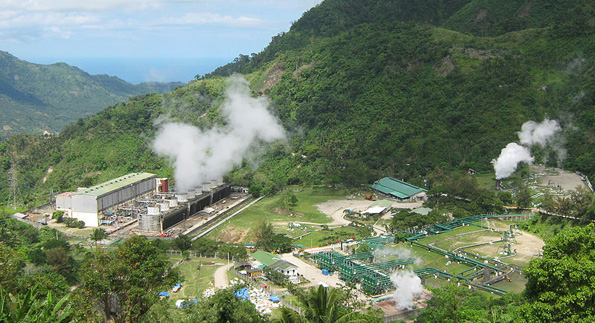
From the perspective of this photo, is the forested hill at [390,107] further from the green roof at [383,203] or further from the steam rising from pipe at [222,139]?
the green roof at [383,203]

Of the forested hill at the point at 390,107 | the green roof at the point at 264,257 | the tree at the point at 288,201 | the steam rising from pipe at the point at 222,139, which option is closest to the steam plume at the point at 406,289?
the green roof at the point at 264,257

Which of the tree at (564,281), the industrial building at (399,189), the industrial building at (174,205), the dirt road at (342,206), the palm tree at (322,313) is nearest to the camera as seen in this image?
the tree at (564,281)

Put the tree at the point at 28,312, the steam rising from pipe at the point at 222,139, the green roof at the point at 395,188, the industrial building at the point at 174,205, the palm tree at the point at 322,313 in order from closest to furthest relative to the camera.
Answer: the tree at the point at 28,312 → the palm tree at the point at 322,313 → the industrial building at the point at 174,205 → the steam rising from pipe at the point at 222,139 → the green roof at the point at 395,188

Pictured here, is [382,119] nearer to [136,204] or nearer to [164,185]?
[164,185]

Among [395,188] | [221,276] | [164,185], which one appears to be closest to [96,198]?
[164,185]

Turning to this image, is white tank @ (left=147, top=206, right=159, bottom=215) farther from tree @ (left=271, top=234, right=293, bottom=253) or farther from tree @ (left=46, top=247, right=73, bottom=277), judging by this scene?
tree @ (left=271, top=234, right=293, bottom=253)

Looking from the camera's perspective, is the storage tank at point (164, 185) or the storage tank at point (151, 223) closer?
the storage tank at point (151, 223)

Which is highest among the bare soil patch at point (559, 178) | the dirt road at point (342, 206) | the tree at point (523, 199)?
the bare soil patch at point (559, 178)

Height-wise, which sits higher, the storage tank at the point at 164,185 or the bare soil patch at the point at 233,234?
A: the storage tank at the point at 164,185
